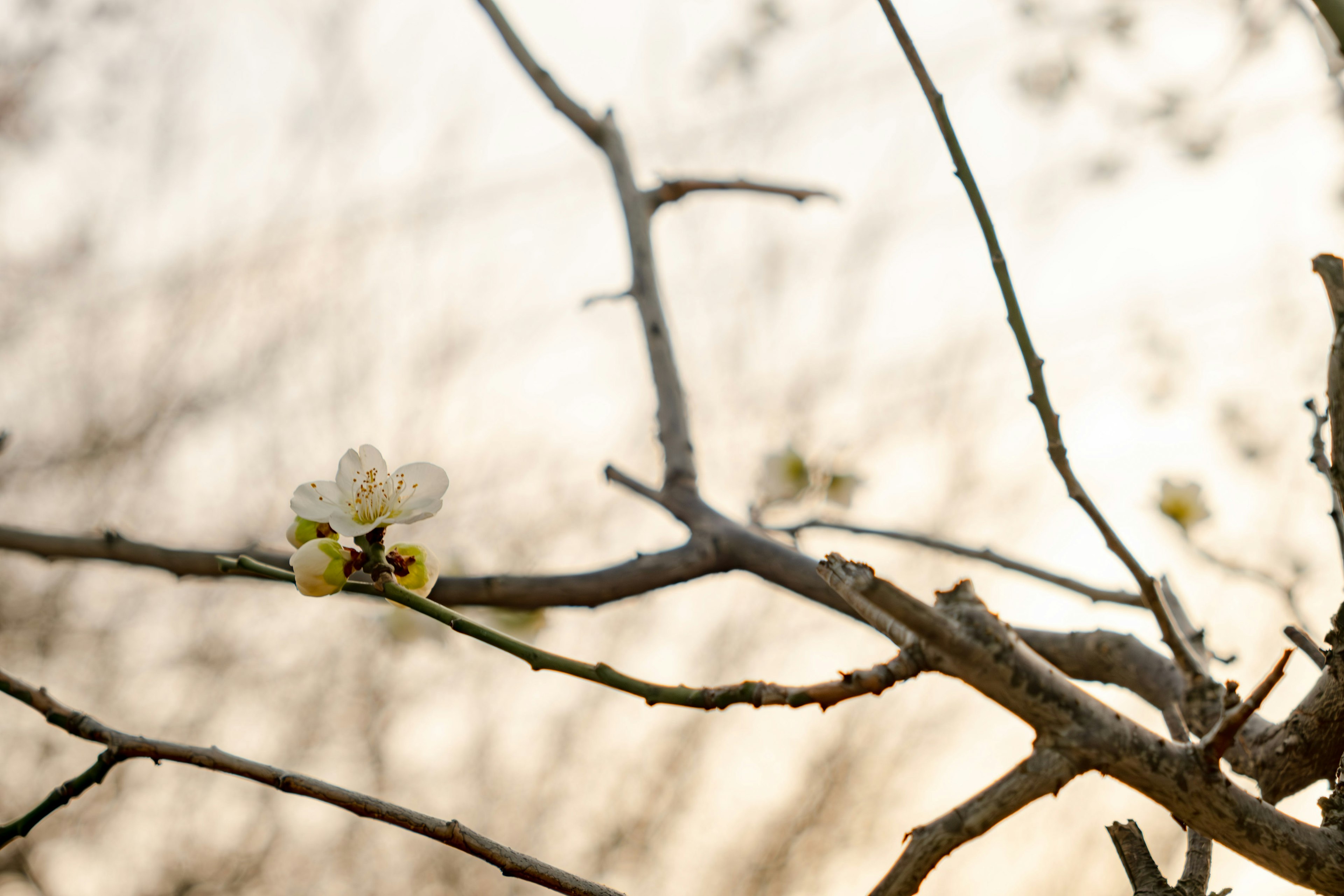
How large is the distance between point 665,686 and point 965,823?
139 millimetres

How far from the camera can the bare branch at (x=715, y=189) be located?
2.27 feet

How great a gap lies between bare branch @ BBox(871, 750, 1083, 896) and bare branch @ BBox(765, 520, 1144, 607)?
0.25 m

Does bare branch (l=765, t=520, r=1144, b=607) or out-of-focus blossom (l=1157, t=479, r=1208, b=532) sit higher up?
out-of-focus blossom (l=1157, t=479, r=1208, b=532)

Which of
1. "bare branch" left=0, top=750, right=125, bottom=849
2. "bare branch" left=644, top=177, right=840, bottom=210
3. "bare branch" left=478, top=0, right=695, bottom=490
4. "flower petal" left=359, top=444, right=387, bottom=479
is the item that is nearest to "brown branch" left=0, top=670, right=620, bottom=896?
"bare branch" left=0, top=750, right=125, bottom=849

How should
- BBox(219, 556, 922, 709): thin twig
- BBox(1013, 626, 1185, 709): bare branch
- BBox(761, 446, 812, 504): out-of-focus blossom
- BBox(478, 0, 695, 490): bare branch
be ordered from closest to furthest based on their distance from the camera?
1. BBox(219, 556, 922, 709): thin twig
2. BBox(1013, 626, 1185, 709): bare branch
3. BBox(478, 0, 695, 490): bare branch
4. BBox(761, 446, 812, 504): out-of-focus blossom

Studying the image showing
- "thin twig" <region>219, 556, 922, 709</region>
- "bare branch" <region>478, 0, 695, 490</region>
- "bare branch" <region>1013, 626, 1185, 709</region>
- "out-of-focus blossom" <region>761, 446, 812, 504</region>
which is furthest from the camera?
"out-of-focus blossom" <region>761, 446, 812, 504</region>

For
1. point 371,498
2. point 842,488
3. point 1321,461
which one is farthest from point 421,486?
point 842,488

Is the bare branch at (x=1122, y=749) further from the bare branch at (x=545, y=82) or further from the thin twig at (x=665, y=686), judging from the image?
the bare branch at (x=545, y=82)

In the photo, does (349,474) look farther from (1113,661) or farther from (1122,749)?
(1113,661)

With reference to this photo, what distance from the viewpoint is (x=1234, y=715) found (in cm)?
25

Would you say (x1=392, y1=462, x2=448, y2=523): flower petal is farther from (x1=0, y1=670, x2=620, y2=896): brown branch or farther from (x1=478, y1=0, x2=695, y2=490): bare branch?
(x1=478, y1=0, x2=695, y2=490): bare branch

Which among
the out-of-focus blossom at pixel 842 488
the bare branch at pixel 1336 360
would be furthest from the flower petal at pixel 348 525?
the out-of-focus blossom at pixel 842 488

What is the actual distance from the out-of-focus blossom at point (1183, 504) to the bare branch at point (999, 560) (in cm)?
17

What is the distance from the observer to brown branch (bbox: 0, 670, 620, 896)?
0.85ft
